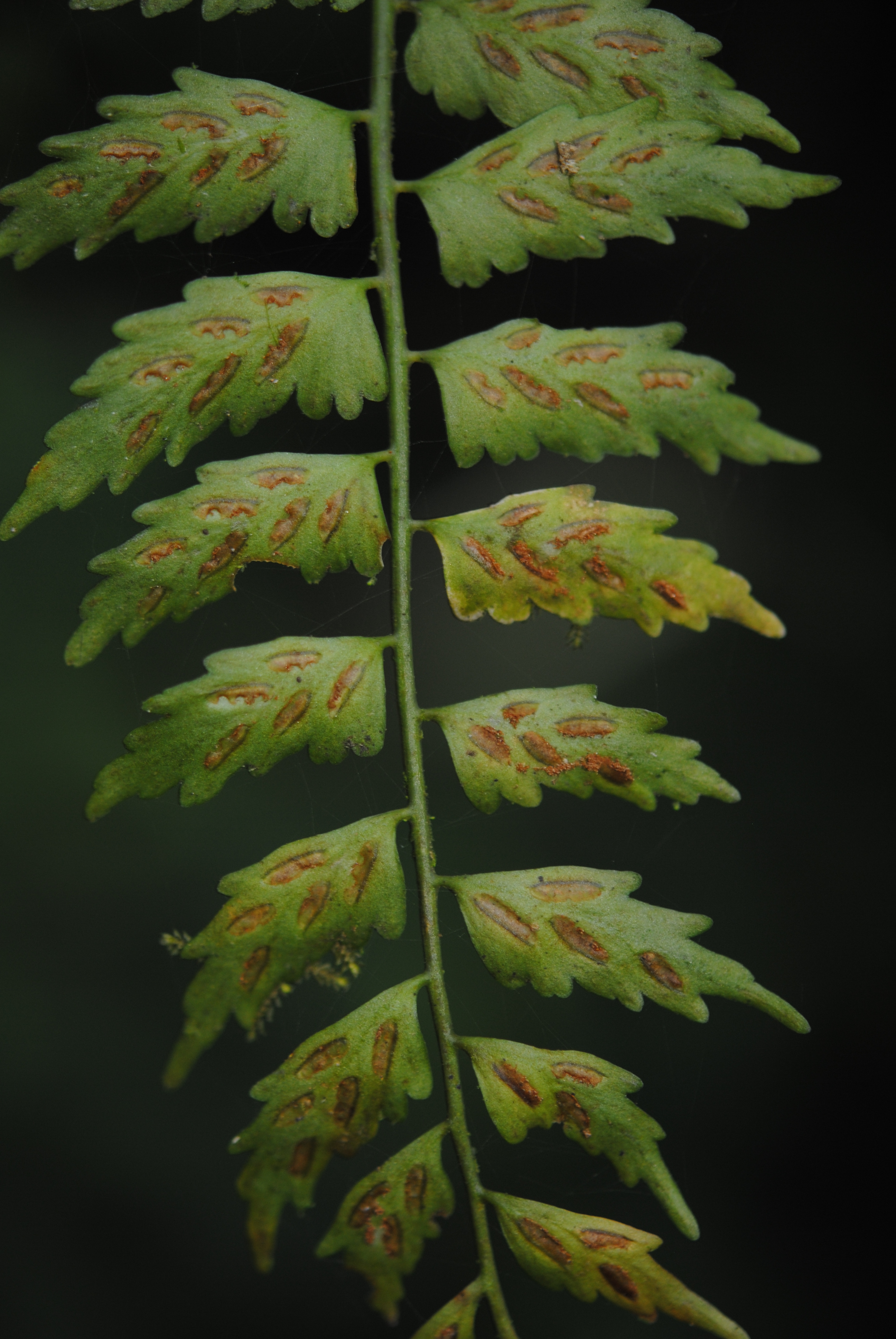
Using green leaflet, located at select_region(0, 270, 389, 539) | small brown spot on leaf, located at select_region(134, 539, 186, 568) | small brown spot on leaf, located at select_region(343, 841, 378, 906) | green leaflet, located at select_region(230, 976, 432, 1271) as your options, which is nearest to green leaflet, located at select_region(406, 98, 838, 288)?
green leaflet, located at select_region(0, 270, 389, 539)

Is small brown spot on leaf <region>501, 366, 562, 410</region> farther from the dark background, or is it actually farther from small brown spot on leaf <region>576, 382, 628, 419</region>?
the dark background

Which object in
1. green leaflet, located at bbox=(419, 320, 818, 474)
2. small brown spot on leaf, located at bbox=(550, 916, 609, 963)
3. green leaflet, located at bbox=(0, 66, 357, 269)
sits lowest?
small brown spot on leaf, located at bbox=(550, 916, 609, 963)

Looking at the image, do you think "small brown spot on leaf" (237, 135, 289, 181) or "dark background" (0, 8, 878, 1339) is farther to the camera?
"dark background" (0, 8, 878, 1339)

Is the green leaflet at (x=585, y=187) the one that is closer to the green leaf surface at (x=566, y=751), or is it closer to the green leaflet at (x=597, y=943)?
the green leaf surface at (x=566, y=751)

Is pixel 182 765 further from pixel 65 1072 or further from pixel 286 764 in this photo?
pixel 65 1072

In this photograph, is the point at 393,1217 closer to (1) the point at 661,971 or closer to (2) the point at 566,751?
(1) the point at 661,971

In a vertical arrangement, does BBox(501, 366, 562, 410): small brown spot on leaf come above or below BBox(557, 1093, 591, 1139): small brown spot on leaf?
above
